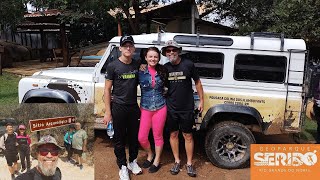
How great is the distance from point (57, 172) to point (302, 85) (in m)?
3.28

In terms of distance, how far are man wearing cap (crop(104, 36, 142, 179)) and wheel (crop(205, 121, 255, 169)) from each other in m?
1.19

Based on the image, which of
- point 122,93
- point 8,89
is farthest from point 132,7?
point 122,93

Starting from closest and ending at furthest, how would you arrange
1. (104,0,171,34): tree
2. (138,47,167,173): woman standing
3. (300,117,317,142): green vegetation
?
(138,47,167,173): woman standing < (300,117,317,142): green vegetation < (104,0,171,34): tree

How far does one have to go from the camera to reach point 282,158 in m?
3.33

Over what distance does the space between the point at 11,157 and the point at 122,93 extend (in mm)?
1433

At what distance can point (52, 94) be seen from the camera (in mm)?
5109

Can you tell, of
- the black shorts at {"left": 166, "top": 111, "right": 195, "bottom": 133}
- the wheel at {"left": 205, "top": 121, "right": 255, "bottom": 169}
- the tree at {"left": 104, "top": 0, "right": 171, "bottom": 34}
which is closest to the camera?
the black shorts at {"left": 166, "top": 111, "right": 195, "bottom": 133}

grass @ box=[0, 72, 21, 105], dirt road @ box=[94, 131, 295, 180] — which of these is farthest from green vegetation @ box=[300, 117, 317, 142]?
grass @ box=[0, 72, 21, 105]

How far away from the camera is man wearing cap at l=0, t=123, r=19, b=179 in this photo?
316 cm

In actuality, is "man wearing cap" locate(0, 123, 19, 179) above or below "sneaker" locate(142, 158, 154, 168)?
above

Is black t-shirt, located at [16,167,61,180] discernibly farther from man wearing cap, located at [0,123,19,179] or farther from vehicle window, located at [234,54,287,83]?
vehicle window, located at [234,54,287,83]

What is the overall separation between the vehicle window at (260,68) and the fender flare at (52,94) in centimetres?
243

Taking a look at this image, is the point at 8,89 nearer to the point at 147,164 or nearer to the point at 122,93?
the point at 147,164

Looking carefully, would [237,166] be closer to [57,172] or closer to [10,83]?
[57,172]
